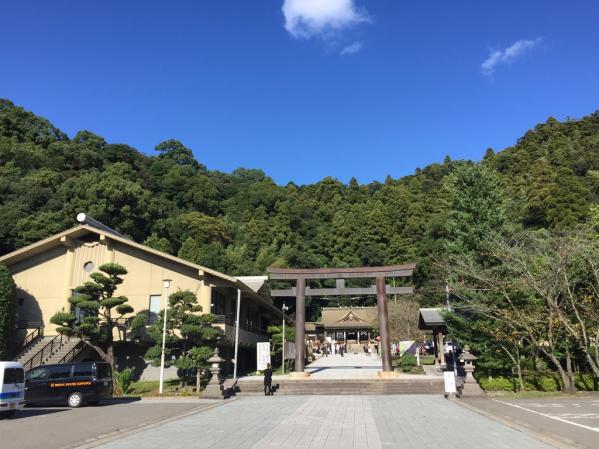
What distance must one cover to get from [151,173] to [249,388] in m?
61.6

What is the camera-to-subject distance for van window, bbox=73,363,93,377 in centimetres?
1523

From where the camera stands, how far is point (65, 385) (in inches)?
589

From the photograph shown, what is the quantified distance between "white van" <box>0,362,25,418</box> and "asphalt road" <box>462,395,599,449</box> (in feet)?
42.9

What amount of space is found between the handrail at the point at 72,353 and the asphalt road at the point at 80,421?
18.1ft

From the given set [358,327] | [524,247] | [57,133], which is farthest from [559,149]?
[57,133]

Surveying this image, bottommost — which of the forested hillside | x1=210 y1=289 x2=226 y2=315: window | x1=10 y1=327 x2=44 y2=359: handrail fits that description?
x1=10 y1=327 x2=44 y2=359: handrail

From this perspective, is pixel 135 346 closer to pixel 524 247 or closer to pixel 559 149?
pixel 524 247

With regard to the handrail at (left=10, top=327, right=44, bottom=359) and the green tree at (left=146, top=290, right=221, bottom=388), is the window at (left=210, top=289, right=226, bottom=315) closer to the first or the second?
the green tree at (left=146, top=290, right=221, bottom=388)

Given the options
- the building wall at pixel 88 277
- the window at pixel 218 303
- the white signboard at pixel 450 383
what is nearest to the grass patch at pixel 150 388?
the building wall at pixel 88 277

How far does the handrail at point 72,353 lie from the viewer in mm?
20309

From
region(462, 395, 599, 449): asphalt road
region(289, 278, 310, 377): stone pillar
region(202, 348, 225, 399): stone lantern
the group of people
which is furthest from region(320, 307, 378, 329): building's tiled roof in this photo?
region(462, 395, 599, 449): asphalt road

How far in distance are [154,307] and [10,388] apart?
35.6ft

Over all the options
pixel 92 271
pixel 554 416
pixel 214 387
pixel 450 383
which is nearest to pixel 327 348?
pixel 92 271

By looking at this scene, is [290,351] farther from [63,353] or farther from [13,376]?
[13,376]
